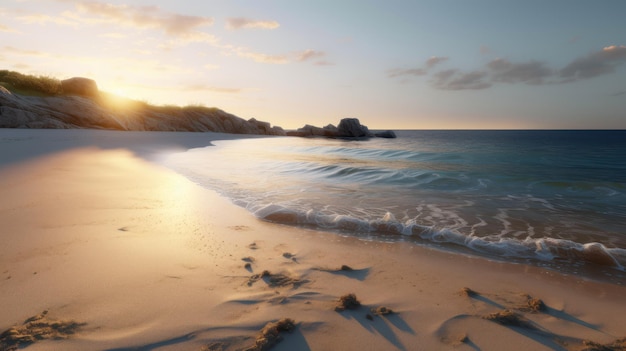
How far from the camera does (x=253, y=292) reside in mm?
2295

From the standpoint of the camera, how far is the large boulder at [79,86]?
2373cm

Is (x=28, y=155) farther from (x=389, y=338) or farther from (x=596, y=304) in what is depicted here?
(x=596, y=304)

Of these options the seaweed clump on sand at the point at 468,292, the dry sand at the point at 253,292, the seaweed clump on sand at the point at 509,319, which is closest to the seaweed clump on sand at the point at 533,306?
the dry sand at the point at 253,292

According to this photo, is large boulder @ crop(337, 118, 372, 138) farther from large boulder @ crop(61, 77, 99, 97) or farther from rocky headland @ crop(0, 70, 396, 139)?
large boulder @ crop(61, 77, 99, 97)

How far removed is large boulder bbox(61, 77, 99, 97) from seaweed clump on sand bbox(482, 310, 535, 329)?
3027cm

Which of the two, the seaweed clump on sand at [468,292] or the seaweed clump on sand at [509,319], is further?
the seaweed clump on sand at [468,292]

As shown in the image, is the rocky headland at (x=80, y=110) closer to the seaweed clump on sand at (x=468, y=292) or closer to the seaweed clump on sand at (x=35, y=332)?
the seaweed clump on sand at (x=35, y=332)

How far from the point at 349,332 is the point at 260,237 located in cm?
202

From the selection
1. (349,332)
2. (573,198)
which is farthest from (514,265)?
(573,198)

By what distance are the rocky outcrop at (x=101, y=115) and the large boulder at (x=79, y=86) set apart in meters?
0.08

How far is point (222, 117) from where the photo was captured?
139ft

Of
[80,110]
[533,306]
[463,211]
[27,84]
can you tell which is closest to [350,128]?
[80,110]

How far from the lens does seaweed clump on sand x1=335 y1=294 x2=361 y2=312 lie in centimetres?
211

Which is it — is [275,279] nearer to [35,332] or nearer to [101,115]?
[35,332]
